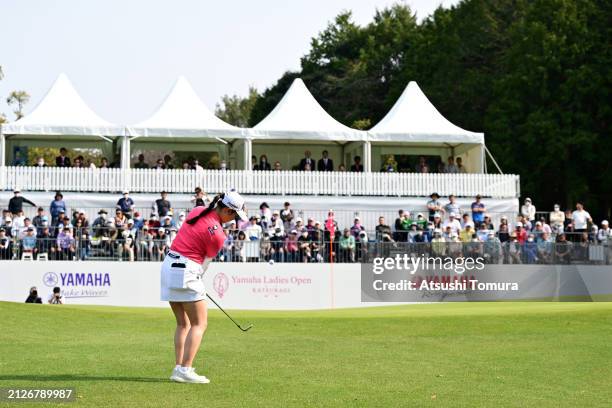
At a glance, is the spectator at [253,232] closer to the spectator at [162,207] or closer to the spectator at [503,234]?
the spectator at [162,207]

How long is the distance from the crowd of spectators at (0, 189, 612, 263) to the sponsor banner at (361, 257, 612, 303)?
35 centimetres

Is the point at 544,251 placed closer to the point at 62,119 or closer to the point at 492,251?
the point at 492,251

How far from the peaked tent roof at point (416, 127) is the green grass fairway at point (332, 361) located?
22.0 meters

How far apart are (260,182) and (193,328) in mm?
29798

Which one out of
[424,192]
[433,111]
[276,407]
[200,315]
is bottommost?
[276,407]

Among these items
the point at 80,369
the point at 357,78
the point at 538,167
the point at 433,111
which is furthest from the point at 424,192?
the point at 357,78

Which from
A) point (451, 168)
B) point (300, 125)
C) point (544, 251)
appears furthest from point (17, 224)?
point (451, 168)

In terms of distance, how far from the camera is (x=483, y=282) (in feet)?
99.1

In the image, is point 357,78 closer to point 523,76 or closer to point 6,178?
point 523,76

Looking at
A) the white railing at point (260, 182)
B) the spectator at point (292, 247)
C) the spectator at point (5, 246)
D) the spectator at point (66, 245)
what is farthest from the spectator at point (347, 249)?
the spectator at point (5, 246)

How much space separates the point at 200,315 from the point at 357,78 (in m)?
71.3

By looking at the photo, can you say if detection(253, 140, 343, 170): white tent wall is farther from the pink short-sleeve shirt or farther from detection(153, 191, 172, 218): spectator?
the pink short-sleeve shirt

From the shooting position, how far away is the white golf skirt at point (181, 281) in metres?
10.6

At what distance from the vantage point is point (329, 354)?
1383 centimetres
